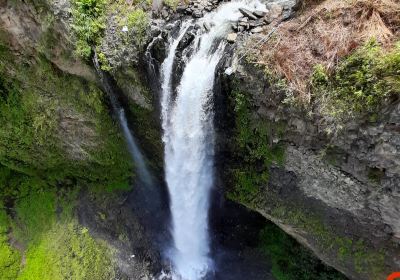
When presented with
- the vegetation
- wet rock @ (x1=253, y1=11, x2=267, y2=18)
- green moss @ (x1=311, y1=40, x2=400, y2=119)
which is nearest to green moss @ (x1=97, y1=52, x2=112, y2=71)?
wet rock @ (x1=253, y1=11, x2=267, y2=18)

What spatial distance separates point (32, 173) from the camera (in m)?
13.5

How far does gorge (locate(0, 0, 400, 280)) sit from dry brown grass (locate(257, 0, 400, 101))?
1.1 inches

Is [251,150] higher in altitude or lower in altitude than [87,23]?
lower

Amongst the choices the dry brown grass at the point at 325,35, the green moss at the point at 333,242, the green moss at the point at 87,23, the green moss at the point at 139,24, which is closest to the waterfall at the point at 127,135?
the green moss at the point at 87,23

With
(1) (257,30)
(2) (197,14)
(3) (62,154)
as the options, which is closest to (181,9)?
(2) (197,14)

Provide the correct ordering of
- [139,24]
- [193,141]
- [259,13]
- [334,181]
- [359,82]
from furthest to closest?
[193,141] < [139,24] < [259,13] < [334,181] < [359,82]

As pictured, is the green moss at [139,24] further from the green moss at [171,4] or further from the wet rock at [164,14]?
the green moss at [171,4]

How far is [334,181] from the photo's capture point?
7613 millimetres

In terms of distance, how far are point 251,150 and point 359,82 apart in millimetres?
3292

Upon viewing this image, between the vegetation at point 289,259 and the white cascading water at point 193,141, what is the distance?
6.42 feet

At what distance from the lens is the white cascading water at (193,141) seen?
8.27 meters

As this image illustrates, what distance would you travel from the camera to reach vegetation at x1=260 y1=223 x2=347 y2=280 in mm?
10180

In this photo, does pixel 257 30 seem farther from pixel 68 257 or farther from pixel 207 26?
pixel 68 257

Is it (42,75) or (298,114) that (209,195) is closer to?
(298,114)
